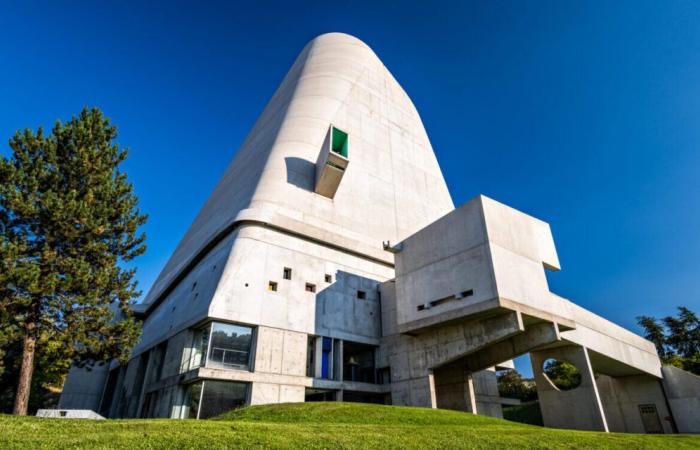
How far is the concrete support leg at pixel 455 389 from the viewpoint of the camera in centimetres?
2025

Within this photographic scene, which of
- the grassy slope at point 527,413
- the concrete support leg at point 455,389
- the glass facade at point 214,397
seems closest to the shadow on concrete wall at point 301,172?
the glass facade at point 214,397

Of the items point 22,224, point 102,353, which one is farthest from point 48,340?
point 22,224

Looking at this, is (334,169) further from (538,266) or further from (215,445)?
(215,445)

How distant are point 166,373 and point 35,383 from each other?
66.6 ft

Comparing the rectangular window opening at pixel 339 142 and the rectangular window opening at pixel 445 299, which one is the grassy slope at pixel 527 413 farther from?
the rectangular window opening at pixel 339 142

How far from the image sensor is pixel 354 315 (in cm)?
2278

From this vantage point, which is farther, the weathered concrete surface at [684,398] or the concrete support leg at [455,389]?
the weathered concrete surface at [684,398]

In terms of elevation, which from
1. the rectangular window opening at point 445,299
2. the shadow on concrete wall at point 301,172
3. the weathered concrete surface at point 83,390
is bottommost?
the weathered concrete surface at point 83,390

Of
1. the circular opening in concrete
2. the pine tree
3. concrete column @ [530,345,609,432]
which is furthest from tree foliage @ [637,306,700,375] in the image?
the pine tree

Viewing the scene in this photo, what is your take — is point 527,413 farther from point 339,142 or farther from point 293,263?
point 339,142

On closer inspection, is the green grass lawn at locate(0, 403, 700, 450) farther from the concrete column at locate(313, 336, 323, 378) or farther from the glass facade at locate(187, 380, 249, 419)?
the concrete column at locate(313, 336, 323, 378)

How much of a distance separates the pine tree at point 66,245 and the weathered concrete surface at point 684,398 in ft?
102

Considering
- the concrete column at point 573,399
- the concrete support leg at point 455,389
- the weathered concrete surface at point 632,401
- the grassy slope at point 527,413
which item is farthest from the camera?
the grassy slope at point 527,413

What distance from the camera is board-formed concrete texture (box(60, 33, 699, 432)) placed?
59.1ft
